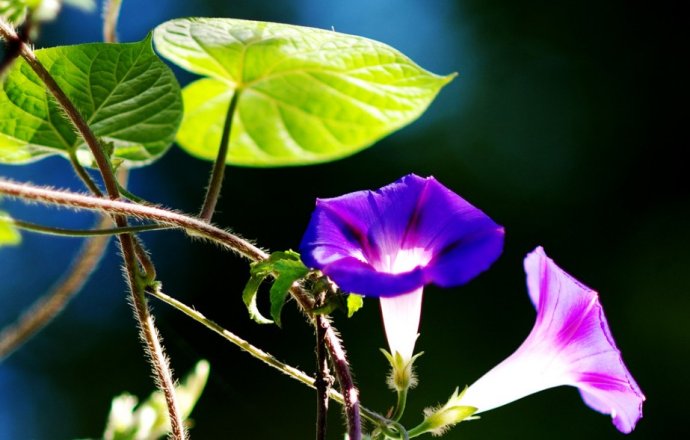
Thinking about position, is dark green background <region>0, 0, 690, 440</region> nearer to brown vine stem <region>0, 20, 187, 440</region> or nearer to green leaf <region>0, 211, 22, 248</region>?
brown vine stem <region>0, 20, 187, 440</region>

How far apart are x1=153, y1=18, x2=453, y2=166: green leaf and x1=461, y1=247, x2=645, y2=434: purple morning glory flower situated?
168 mm

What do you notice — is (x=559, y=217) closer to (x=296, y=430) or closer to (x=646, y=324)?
(x=646, y=324)

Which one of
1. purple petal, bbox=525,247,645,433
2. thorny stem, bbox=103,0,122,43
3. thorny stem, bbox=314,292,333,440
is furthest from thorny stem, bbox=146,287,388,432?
thorny stem, bbox=103,0,122,43

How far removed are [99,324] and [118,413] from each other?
2612mm

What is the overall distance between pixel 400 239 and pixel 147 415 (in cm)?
18

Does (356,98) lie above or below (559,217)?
above

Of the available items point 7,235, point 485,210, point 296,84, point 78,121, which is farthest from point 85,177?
point 485,210

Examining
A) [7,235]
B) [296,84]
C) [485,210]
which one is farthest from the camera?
[485,210]

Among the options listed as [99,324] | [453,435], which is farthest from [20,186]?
[99,324]

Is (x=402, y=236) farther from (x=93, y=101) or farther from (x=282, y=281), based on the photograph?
(x=93, y=101)

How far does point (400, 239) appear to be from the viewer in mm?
477

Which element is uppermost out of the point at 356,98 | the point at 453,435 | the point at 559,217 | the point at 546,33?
the point at 356,98

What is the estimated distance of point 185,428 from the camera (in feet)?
1.55

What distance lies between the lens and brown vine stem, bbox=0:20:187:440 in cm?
45
